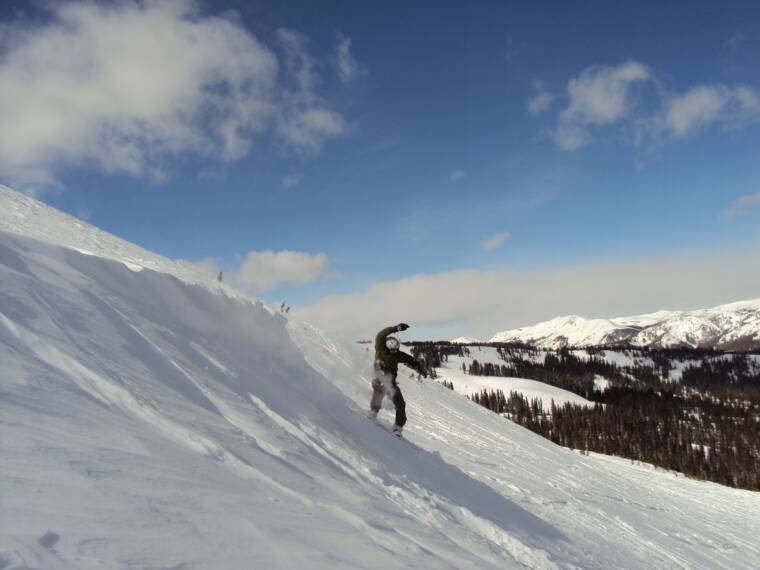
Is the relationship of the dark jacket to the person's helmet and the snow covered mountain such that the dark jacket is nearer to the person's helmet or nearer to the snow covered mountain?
the person's helmet

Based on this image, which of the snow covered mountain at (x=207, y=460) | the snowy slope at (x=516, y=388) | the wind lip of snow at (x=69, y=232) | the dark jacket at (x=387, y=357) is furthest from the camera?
the snowy slope at (x=516, y=388)

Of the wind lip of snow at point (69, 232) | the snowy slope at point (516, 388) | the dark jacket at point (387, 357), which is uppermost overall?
the wind lip of snow at point (69, 232)

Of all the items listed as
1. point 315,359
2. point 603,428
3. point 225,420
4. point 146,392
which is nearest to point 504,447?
point 315,359

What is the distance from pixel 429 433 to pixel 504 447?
4.69m

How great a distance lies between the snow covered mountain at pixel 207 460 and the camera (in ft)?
12.1

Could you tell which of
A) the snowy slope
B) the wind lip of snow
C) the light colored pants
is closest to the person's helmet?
the light colored pants

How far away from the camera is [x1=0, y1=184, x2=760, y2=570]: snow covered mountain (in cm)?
368

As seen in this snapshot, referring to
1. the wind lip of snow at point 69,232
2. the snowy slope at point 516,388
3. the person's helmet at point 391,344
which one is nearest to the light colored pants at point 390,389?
the person's helmet at point 391,344

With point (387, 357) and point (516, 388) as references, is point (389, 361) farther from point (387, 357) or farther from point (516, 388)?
point (516, 388)

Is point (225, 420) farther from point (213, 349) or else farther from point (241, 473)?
point (213, 349)

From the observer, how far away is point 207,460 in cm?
547

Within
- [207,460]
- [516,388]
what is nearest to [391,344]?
[207,460]

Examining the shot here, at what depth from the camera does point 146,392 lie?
6422mm

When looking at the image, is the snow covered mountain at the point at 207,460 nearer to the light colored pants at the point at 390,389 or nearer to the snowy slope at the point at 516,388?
the light colored pants at the point at 390,389
